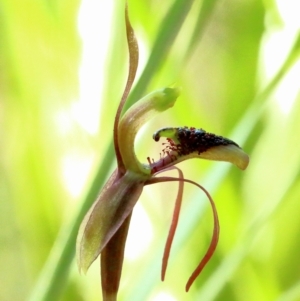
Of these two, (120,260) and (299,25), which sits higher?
(299,25)

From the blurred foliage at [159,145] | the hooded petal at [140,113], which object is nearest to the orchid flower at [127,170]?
the hooded petal at [140,113]

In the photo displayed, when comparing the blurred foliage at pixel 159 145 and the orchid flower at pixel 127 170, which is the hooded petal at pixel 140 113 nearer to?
the orchid flower at pixel 127 170

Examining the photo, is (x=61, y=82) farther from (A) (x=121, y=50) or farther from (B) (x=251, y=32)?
(B) (x=251, y=32)

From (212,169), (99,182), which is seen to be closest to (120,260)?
(99,182)

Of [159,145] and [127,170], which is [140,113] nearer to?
[127,170]

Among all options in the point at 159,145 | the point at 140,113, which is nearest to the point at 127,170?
the point at 140,113

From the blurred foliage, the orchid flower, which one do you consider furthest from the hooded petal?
the blurred foliage

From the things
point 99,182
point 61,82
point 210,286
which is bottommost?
point 210,286
